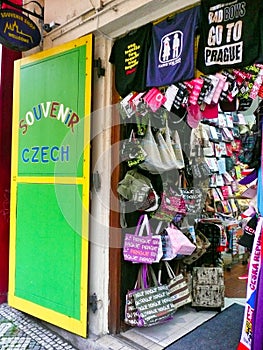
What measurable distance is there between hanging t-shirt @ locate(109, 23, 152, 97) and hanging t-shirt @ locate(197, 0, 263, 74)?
0.47 m

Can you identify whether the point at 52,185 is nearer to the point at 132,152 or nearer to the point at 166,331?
the point at 132,152

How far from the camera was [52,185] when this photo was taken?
2.83 metres

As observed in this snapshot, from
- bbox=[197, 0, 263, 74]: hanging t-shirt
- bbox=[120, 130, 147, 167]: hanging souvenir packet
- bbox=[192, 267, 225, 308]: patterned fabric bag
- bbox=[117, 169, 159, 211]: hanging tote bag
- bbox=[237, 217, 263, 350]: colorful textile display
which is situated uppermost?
bbox=[197, 0, 263, 74]: hanging t-shirt

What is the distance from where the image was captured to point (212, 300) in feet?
10.2

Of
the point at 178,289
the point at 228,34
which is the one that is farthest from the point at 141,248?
the point at 228,34

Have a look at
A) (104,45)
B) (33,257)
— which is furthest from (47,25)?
(33,257)

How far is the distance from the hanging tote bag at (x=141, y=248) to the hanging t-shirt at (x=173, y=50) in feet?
3.95

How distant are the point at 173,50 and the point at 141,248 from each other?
1.51m

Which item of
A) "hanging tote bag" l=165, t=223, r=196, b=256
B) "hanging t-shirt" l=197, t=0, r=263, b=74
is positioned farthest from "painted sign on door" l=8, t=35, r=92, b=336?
"hanging t-shirt" l=197, t=0, r=263, b=74

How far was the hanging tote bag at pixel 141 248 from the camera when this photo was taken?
8.62ft

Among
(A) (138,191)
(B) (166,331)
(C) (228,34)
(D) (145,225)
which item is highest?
(C) (228,34)

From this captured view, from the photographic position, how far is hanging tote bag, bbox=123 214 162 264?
263 cm

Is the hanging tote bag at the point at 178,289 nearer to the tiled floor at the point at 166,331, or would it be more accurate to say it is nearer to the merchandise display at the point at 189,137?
the merchandise display at the point at 189,137

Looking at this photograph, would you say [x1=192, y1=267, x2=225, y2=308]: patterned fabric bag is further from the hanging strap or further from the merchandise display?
the hanging strap
